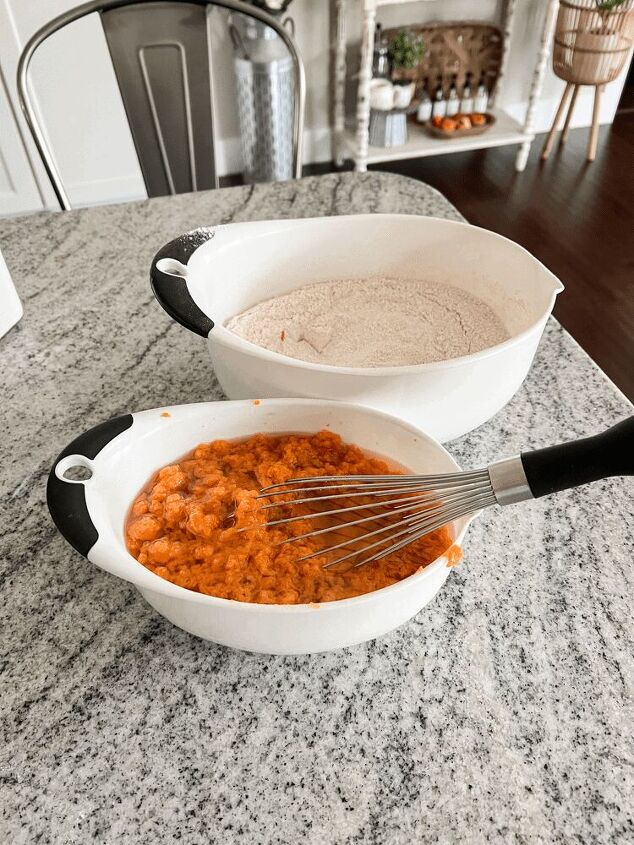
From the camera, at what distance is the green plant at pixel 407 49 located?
240 centimetres

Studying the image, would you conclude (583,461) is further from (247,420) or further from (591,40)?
(591,40)

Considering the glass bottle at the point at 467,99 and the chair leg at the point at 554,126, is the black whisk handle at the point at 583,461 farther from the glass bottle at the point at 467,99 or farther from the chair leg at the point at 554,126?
the chair leg at the point at 554,126

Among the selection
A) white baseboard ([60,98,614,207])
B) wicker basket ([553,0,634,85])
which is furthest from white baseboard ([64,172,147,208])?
wicker basket ([553,0,634,85])

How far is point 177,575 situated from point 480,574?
26cm

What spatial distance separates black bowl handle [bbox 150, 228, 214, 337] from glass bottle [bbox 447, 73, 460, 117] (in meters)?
2.31

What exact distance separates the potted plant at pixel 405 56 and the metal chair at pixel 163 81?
52.4 inches

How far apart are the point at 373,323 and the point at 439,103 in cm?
226

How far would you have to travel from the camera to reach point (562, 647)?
1.69 feet

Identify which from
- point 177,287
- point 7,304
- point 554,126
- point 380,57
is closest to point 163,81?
point 7,304

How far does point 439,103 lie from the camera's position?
2.63m

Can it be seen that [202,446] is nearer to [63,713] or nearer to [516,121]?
[63,713]

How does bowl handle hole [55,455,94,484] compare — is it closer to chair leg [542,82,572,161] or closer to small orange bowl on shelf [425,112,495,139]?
small orange bowl on shelf [425,112,495,139]

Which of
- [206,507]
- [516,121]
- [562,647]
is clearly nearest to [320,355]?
[206,507]

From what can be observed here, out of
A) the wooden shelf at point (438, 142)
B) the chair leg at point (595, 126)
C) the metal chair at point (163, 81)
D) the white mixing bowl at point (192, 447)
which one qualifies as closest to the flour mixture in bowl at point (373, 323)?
the white mixing bowl at point (192, 447)
